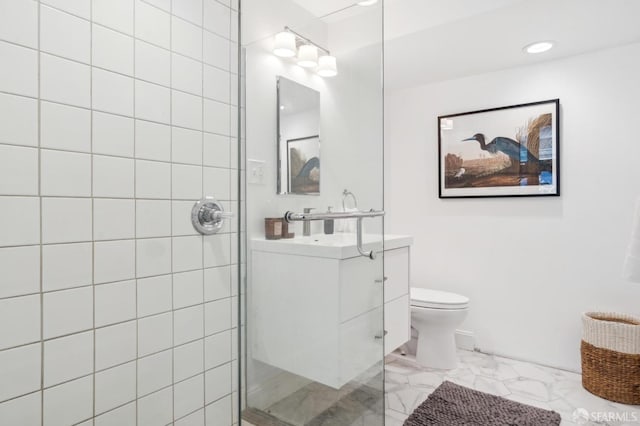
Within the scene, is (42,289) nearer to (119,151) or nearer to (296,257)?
(119,151)

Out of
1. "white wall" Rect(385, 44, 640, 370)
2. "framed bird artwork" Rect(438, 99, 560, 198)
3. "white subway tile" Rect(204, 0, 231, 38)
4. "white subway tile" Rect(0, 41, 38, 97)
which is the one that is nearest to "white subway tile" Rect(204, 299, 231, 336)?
"white subway tile" Rect(0, 41, 38, 97)

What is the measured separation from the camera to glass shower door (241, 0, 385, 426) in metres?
1.53

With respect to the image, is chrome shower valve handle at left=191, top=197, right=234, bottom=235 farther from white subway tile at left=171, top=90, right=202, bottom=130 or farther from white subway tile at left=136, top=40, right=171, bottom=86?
white subway tile at left=136, top=40, right=171, bottom=86

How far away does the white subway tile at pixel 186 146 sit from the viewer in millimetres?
1372

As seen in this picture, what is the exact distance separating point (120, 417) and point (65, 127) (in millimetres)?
964

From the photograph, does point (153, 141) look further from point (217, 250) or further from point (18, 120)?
point (217, 250)

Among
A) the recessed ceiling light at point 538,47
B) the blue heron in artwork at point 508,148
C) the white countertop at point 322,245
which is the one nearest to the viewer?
the white countertop at point 322,245

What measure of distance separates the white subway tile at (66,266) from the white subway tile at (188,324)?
37 centimetres

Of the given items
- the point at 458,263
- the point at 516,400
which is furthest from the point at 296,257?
the point at 458,263

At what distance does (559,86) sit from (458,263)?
1423 millimetres

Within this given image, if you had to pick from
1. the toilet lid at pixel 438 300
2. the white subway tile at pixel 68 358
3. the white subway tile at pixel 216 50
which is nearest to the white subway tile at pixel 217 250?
the white subway tile at pixel 68 358

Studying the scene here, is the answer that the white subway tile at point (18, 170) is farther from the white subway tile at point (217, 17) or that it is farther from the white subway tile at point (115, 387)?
the white subway tile at point (217, 17)

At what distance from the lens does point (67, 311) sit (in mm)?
1091

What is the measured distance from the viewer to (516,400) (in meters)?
2.04
